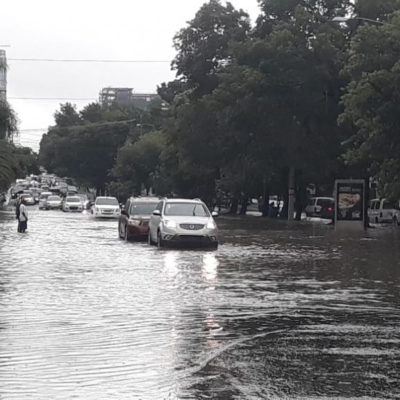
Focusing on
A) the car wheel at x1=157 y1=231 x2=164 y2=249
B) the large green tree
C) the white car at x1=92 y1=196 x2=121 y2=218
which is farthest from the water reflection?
the white car at x1=92 y1=196 x2=121 y2=218

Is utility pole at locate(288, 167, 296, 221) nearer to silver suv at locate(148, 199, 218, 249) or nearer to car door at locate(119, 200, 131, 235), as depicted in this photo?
car door at locate(119, 200, 131, 235)

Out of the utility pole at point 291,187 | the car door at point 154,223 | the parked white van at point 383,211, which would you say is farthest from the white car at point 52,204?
the car door at point 154,223

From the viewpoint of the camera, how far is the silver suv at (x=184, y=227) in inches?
1024

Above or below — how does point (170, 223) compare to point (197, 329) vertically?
above

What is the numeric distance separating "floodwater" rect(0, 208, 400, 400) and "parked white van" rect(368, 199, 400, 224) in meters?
35.5

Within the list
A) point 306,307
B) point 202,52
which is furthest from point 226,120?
point 306,307

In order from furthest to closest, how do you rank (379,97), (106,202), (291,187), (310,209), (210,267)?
1. (310,209)
2. (291,187)
3. (106,202)
4. (379,97)
5. (210,267)

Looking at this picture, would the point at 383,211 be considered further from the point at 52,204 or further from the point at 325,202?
the point at 52,204

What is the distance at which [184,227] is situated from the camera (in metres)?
26.0

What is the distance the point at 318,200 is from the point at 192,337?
60.7m

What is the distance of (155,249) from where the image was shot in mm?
26234

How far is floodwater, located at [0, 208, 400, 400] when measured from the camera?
7941 mm

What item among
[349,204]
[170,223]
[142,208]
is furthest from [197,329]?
[349,204]

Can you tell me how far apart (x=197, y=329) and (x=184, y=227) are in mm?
14975
